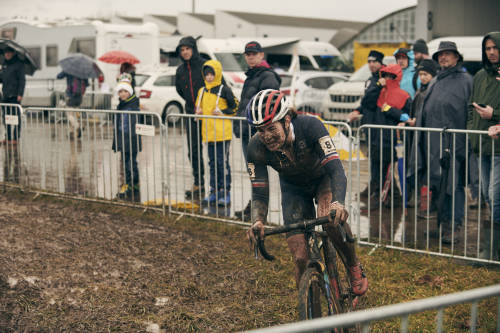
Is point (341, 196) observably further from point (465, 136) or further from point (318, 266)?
point (465, 136)

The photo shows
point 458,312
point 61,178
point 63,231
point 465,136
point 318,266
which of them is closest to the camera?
point 318,266

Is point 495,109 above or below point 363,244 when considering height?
above

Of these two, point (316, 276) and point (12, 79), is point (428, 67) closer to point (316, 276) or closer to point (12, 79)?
point (316, 276)

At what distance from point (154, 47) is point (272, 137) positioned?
20874 mm

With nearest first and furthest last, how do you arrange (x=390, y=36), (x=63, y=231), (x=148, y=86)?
(x=63, y=231)
(x=148, y=86)
(x=390, y=36)

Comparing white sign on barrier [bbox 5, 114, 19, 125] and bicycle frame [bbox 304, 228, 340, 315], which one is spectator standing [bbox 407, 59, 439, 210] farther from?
white sign on barrier [bbox 5, 114, 19, 125]

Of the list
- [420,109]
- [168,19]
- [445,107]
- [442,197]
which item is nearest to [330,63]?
[420,109]

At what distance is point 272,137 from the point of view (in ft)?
13.1

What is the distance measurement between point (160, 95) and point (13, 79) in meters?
7.32

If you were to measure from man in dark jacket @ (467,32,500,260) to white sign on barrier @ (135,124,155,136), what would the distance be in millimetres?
3815

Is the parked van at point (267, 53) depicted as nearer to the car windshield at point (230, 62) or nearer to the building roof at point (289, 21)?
the car windshield at point (230, 62)

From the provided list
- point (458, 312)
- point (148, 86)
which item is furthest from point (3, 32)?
point (458, 312)

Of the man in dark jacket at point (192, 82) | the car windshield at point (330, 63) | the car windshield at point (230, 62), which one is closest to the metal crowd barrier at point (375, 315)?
the man in dark jacket at point (192, 82)

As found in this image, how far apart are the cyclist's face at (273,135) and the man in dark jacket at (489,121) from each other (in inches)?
114
